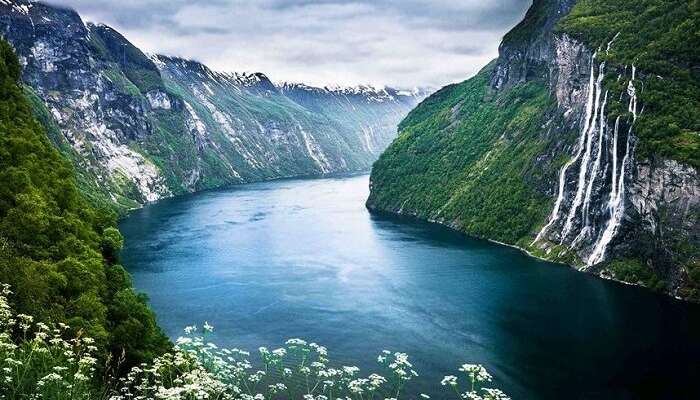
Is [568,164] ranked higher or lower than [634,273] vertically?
Result: higher

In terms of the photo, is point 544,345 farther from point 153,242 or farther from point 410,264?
point 153,242

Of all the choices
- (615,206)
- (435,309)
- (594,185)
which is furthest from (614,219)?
(435,309)

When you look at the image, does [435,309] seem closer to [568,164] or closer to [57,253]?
[57,253]

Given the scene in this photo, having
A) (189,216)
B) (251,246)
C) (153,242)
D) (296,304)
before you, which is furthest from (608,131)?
(189,216)

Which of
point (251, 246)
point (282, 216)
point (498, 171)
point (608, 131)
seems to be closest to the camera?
point (608, 131)

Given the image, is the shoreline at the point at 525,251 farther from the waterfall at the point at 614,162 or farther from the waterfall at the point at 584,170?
the waterfall at the point at 614,162

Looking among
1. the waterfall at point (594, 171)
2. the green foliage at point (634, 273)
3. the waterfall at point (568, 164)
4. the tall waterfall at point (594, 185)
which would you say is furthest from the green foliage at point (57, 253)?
the waterfall at point (568, 164)
